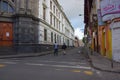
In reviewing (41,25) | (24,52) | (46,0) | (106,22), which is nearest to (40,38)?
(41,25)

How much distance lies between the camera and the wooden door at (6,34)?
29375mm

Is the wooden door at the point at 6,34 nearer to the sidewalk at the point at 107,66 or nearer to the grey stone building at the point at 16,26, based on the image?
the grey stone building at the point at 16,26

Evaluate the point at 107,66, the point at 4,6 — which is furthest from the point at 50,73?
the point at 4,6

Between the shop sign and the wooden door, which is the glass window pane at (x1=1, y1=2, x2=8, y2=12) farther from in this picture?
the shop sign

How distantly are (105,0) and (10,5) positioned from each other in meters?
14.4

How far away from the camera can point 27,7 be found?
101 feet

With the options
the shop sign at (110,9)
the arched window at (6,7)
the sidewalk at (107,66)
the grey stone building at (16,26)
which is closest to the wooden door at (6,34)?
the grey stone building at (16,26)

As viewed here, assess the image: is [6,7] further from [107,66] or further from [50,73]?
[50,73]

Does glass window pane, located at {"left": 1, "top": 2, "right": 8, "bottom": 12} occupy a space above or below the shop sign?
above

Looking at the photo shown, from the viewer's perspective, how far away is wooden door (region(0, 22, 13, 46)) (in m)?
29.4

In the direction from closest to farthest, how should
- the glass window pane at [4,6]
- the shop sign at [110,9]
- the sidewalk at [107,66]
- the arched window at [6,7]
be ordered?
the sidewalk at [107,66] → the shop sign at [110,9] → the arched window at [6,7] → the glass window pane at [4,6]

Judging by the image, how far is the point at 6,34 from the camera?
2972 centimetres

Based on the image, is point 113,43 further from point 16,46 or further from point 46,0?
point 46,0

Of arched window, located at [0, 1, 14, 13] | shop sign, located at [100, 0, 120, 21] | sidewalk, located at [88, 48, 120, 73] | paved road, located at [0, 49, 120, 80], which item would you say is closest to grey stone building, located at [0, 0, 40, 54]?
arched window, located at [0, 1, 14, 13]
